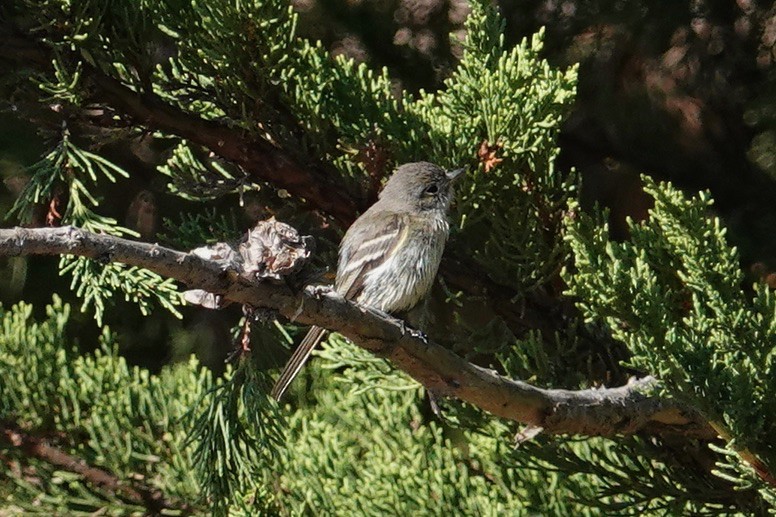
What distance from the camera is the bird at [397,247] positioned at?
8.74ft

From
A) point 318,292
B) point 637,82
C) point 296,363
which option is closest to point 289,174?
point 296,363

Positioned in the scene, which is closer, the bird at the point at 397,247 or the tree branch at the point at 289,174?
the tree branch at the point at 289,174

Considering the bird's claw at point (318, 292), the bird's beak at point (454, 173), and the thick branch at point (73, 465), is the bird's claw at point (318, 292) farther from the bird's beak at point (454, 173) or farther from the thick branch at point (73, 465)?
the thick branch at point (73, 465)

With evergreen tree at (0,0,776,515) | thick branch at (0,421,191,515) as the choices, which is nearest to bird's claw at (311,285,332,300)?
evergreen tree at (0,0,776,515)

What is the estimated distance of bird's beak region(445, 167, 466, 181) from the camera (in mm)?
2408

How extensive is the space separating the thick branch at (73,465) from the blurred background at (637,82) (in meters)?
0.78

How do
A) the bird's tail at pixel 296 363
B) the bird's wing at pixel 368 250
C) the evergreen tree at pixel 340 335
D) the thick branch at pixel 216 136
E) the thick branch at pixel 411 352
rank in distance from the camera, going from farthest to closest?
the bird's wing at pixel 368 250, the bird's tail at pixel 296 363, the thick branch at pixel 216 136, the evergreen tree at pixel 340 335, the thick branch at pixel 411 352

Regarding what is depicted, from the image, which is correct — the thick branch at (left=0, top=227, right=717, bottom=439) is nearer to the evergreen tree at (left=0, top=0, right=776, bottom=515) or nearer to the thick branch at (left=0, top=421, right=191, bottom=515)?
the evergreen tree at (left=0, top=0, right=776, bottom=515)

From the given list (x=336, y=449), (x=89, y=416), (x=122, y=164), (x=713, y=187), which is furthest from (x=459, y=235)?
(x=122, y=164)

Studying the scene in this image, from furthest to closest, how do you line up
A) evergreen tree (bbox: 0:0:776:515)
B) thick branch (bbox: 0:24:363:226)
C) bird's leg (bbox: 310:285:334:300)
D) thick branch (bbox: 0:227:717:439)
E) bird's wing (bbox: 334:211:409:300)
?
bird's wing (bbox: 334:211:409:300)
thick branch (bbox: 0:24:363:226)
evergreen tree (bbox: 0:0:776:515)
bird's leg (bbox: 310:285:334:300)
thick branch (bbox: 0:227:717:439)

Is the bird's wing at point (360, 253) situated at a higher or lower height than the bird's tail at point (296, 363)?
higher

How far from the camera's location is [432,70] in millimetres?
3303

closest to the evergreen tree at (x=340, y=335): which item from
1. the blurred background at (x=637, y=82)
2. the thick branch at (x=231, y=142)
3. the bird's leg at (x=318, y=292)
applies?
the thick branch at (x=231, y=142)

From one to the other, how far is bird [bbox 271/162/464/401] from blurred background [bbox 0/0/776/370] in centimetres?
35
